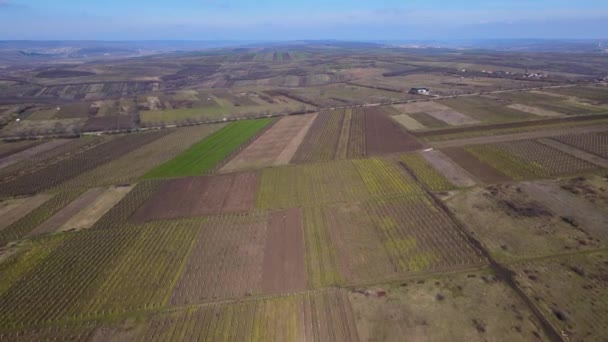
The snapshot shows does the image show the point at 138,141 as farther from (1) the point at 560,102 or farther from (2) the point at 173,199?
(1) the point at 560,102

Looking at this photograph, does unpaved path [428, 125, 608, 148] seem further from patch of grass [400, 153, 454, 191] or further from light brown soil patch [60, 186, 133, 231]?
light brown soil patch [60, 186, 133, 231]

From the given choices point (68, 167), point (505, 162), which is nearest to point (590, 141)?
point (505, 162)

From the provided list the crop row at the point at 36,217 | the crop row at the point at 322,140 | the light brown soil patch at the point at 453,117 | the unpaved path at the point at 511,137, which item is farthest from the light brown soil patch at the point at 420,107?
the crop row at the point at 36,217

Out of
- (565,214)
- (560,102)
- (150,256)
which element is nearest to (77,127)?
(150,256)

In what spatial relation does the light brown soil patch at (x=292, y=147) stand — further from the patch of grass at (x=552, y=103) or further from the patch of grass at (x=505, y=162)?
the patch of grass at (x=552, y=103)

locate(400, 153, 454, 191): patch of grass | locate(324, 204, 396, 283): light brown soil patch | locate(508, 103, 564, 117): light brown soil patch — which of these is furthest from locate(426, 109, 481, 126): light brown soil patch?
locate(324, 204, 396, 283): light brown soil patch

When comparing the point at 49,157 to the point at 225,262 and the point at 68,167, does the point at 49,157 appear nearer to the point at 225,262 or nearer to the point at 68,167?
the point at 68,167
